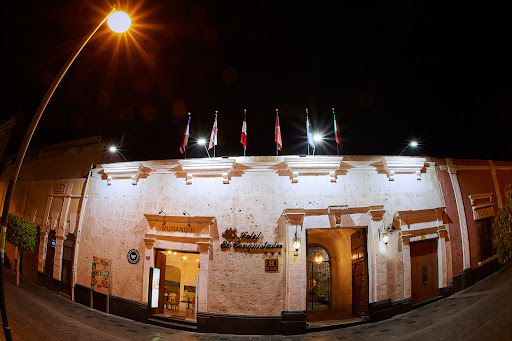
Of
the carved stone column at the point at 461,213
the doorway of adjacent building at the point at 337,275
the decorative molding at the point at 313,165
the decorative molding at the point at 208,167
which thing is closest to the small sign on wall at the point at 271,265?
the doorway of adjacent building at the point at 337,275

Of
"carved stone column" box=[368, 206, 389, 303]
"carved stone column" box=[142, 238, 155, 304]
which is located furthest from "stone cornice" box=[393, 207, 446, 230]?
"carved stone column" box=[142, 238, 155, 304]

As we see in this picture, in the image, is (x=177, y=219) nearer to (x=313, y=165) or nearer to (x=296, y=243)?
(x=296, y=243)

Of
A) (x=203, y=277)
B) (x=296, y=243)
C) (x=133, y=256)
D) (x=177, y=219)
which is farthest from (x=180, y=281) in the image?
(x=296, y=243)

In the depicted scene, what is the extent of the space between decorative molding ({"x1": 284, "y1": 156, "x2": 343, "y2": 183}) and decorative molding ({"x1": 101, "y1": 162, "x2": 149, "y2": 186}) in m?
7.42

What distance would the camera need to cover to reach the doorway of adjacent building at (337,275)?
11133 millimetres

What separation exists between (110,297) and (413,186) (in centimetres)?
1612

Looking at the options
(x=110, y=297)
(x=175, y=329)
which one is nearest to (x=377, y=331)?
(x=175, y=329)

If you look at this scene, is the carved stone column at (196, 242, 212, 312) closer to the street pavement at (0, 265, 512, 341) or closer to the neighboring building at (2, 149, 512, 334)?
the neighboring building at (2, 149, 512, 334)

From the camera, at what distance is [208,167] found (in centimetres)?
1082

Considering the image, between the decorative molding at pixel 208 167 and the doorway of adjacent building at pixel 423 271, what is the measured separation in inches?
376

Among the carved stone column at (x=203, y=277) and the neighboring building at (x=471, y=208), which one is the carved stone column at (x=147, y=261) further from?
the neighboring building at (x=471, y=208)

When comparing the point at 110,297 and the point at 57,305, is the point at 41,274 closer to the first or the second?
the point at 57,305

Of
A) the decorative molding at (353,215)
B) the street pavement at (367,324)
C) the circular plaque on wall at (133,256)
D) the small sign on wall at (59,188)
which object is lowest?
the street pavement at (367,324)

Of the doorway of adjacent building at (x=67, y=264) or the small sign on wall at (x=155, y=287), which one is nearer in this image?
the small sign on wall at (x=155, y=287)
